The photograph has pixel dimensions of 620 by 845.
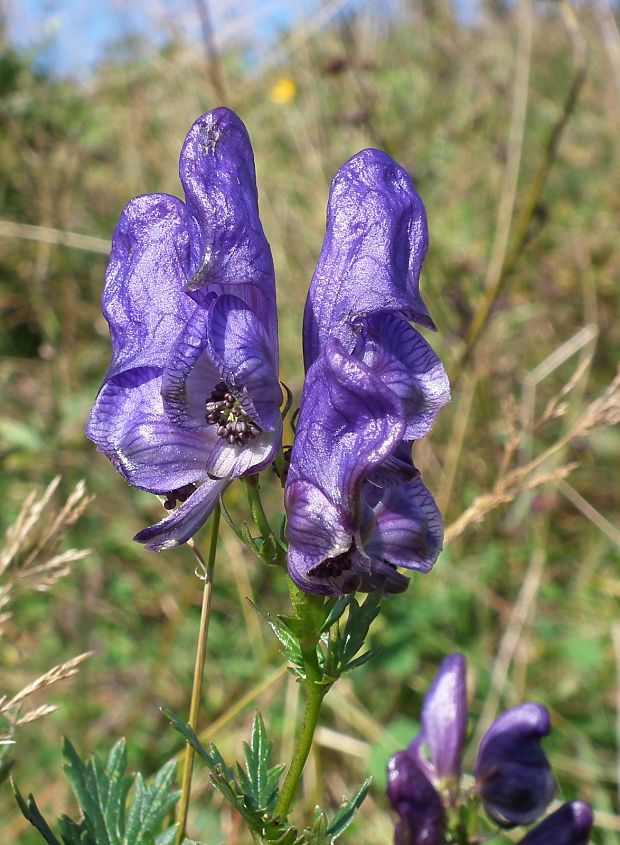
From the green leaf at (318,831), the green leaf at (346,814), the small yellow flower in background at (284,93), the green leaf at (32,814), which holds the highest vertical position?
the small yellow flower in background at (284,93)

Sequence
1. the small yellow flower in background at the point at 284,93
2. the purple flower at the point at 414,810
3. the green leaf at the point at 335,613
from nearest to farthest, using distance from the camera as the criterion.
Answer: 1. the green leaf at the point at 335,613
2. the purple flower at the point at 414,810
3. the small yellow flower in background at the point at 284,93

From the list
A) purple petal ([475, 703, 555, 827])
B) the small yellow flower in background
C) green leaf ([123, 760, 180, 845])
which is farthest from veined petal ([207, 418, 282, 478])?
the small yellow flower in background

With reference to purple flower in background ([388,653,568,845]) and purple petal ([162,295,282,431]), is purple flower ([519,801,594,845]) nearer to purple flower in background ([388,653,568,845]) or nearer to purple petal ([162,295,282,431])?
purple flower in background ([388,653,568,845])

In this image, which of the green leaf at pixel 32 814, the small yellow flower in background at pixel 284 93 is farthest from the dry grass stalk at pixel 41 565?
the small yellow flower in background at pixel 284 93

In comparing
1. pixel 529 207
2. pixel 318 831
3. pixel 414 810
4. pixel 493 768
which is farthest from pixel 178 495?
pixel 529 207

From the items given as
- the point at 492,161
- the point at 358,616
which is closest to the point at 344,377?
the point at 358,616

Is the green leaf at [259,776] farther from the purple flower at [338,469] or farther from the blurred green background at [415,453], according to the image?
the blurred green background at [415,453]

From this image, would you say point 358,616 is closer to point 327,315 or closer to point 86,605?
point 327,315
